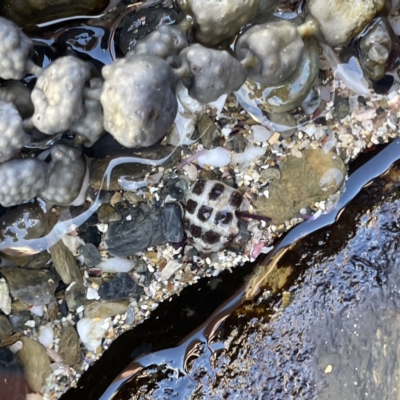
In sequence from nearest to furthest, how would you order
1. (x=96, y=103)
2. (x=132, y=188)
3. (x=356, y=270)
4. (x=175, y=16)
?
(x=96, y=103) < (x=175, y=16) < (x=356, y=270) < (x=132, y=188)

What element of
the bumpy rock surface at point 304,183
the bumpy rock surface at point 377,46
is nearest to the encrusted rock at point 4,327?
the bumpy rock surface at point 304,183

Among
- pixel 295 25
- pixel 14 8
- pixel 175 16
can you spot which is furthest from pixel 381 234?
pixel 14 8

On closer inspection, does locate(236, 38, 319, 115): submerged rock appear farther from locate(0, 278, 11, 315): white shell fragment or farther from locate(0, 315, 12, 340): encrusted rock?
locate(0, 315, 12, 340): encrusted rock

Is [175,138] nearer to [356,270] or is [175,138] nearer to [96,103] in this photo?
[96,103]

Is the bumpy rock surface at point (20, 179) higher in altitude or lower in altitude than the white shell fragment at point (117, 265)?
higher

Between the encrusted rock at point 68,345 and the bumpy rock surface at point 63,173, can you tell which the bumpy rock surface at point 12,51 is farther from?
the encrusted rock at point 68,345

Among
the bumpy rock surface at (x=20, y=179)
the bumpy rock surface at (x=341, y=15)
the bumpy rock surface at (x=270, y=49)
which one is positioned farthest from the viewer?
the bumpy rock surface at (x=341, y=15)

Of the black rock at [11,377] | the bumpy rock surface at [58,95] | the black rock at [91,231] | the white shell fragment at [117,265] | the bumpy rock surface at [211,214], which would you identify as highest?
the bumpy rock surface at [58,95]

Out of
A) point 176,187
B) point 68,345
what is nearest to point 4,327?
point 68,345
